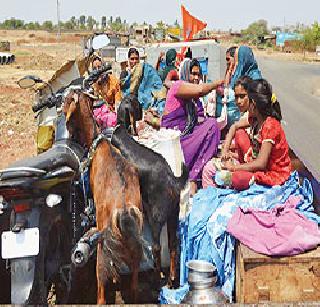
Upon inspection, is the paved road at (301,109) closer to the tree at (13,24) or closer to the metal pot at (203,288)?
the metal pot at (203,288)

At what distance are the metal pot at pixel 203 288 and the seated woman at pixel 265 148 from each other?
974 mm

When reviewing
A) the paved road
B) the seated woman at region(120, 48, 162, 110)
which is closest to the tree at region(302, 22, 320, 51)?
the paved road

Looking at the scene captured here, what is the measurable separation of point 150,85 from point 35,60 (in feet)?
121

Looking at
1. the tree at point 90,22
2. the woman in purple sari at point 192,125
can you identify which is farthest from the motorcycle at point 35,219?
the tree at point 90,22

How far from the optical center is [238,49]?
23.3 feet

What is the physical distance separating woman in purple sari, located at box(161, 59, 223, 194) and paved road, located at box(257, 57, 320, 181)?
3.25 m

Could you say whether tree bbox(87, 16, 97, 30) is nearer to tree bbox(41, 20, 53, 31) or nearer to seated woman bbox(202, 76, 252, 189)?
tree bbox(41, 20, 53, 31)

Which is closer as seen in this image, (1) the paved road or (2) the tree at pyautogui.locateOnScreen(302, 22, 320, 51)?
(1) the paved road

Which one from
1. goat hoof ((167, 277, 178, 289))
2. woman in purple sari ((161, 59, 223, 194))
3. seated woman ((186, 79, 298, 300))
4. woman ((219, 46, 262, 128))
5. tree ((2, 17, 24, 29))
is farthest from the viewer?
tree ((2, 17, 24, 29))

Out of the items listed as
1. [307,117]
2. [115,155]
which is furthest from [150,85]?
[307,117]

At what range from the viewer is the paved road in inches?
423

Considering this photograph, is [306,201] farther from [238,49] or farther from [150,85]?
[150,85]

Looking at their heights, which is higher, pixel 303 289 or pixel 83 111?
pixel 83 111

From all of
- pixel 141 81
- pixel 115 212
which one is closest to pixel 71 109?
pixel 115 212
